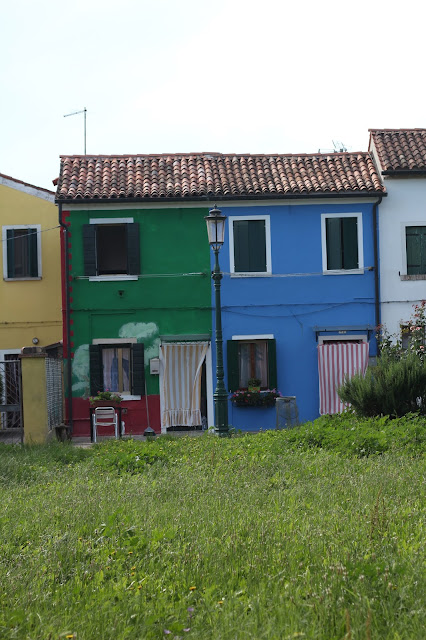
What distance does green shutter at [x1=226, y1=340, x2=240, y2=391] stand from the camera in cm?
1973

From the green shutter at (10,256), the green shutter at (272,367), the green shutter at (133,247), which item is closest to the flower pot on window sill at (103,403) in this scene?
the green shutter at (133,247)

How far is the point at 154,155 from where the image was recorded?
70.1 ft

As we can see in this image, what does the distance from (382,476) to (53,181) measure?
47.4 ft

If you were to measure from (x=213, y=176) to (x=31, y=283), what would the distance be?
17.6 ft

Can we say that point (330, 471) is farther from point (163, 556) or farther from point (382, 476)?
point (163, 556)

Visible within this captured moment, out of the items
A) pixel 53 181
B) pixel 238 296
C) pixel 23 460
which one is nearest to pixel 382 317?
pixel 238 296

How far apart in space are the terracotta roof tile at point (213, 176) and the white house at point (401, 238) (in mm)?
564

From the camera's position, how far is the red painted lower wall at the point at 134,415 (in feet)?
64.0

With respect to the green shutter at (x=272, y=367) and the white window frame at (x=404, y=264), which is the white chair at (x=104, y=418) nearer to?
the green shutter at (x=272, y=367)

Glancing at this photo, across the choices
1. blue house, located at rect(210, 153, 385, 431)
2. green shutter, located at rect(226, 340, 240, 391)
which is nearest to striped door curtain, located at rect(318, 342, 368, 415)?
blue house, located at rect(210, 153, 385, 431)

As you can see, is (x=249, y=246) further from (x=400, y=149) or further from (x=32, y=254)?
(x=32, y=254)

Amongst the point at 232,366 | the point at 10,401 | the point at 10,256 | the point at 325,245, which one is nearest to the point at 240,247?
the point at 325,245

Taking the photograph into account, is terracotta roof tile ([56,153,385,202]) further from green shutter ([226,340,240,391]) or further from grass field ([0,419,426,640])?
grass field ([0,419,426,640])

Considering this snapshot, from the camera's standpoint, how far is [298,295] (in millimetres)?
20141
